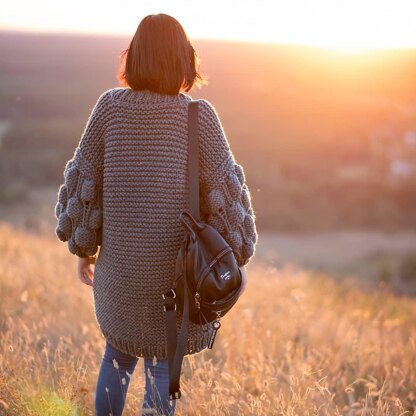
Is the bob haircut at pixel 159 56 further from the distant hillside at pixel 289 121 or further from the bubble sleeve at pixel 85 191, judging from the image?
the distant hillside at pixel 289 121

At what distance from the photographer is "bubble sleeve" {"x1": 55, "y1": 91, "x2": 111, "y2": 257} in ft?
7.21

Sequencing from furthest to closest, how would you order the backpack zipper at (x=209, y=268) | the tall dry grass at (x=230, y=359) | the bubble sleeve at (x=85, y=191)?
the tall dry grass at (x=230, y=359) < the bubble sleeve at (x=85, y=191) < the backpack zipper at (x=209, y=268)

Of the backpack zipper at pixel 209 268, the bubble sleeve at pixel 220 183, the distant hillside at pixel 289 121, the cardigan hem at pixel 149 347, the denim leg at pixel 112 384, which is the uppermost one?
the bubble sleeve at pixel 220 183

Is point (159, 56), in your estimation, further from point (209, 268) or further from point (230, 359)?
point (230, 359)

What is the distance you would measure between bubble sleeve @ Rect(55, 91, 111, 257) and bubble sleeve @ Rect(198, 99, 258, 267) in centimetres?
39

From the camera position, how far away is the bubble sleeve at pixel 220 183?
2115mm

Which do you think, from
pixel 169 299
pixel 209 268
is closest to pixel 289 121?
pixel 169 299

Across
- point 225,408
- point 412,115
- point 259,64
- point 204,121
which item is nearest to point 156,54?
point 204,121

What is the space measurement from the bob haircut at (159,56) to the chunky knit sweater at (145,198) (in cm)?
5

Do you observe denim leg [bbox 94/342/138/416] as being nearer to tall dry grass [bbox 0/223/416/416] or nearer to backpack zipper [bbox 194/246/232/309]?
tall dry grass [bbox 0/223/416/416]

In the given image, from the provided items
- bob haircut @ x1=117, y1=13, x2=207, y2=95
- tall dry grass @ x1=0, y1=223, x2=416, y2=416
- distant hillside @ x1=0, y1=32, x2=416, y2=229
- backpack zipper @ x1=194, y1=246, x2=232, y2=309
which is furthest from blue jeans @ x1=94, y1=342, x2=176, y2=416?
distant hillside @ x1=0, y1=32, x2=416, y2=229

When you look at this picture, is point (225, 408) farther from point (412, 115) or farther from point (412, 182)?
point (412, 115)

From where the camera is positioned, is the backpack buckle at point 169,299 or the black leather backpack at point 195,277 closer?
the black leather backpack at point 195,277

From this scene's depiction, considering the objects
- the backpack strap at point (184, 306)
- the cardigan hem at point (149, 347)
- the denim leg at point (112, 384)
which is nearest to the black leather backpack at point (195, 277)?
the backpack strap at point (184, 306)
